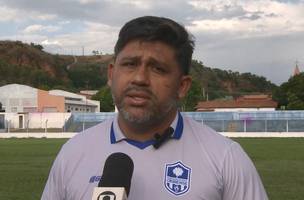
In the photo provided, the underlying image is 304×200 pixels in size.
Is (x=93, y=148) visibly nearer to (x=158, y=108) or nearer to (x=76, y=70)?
(x=158, y=108)

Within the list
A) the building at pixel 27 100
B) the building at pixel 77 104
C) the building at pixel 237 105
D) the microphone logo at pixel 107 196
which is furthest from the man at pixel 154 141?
the building at pixel 237 105

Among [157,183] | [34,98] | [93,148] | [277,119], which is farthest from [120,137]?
[34,98]

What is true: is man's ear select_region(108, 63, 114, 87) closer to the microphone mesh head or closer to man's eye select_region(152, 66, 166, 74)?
man's eye select_region(152, 66, 166, 74)

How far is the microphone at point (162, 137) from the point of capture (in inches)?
101

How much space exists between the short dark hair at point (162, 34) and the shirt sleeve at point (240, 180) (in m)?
0.46

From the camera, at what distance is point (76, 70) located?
18950 centimetres

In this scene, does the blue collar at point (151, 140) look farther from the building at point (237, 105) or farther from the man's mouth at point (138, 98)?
the building at point (237, 105)

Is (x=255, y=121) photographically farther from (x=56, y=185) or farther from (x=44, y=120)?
(x=56, y=185)

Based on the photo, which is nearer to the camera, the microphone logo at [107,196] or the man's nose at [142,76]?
the microphone logo at [107,196]

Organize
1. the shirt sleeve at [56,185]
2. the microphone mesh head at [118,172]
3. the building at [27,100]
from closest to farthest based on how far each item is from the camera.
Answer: the microphone mesh head at [118,172], the shirt sleeve at [56,185], the building at [27,100]

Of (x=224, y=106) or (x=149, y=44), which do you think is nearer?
(x=149, y=44)

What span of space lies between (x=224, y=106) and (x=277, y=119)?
5324cm

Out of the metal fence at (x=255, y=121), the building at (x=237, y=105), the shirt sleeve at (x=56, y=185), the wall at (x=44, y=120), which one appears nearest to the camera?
the shirt sleeve at (x=56, y=185)

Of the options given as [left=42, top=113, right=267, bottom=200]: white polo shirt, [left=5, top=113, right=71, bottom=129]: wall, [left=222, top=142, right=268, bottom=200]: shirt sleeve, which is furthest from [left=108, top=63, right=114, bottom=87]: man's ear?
[left=5, top=113, right=71, bottom=129]: wall
